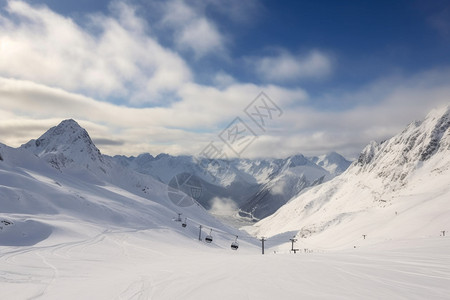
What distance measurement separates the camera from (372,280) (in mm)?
11508

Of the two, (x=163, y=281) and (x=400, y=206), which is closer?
(x=163, y=281)

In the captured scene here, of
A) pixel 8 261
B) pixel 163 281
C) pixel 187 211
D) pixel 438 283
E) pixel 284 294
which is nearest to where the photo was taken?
pixel 284 294

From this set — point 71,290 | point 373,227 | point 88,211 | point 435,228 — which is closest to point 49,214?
point 88,211

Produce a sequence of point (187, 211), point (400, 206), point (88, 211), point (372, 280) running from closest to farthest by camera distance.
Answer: point (372, 280), point (88, 211), point (400, 206), point (187, 211)

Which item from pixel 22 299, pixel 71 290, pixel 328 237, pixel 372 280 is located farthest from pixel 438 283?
pixel 328 237

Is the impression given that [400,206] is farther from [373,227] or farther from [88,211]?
[88,211]

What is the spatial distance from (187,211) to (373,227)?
99514 mm

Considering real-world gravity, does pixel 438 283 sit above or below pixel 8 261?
above

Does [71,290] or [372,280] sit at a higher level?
[372,280]

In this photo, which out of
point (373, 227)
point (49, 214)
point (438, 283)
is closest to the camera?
point (438, 283)

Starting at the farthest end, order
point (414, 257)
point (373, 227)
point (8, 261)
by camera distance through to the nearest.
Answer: point (373, 227), point (8, 261), point (414, 257)

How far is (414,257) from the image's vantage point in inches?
641

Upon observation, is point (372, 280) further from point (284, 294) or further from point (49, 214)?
point (49, 214)

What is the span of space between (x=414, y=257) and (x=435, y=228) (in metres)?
65.4
